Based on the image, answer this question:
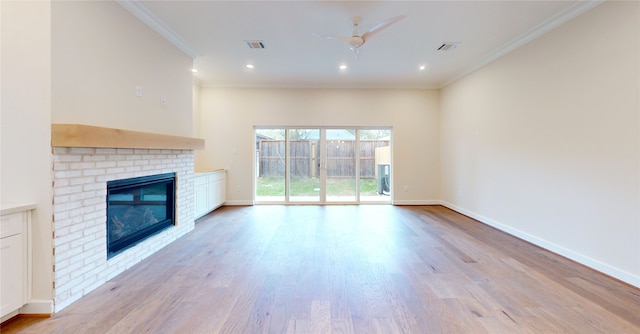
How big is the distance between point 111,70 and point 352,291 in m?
3.13

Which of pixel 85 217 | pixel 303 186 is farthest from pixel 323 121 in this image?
pixel 85 217

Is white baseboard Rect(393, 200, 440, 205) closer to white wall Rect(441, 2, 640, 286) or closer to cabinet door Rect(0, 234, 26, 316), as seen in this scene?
white wall Rect(441, 2, 640, 286)

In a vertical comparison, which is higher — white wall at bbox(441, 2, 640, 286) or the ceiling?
the ceiling

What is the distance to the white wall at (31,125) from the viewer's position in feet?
6.25

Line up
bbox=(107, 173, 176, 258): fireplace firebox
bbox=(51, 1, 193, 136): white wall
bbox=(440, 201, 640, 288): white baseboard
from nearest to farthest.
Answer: bbox=(51, 1, 193, 136): white wall < bbox=(440, 201, 640, 288): white baseboard < bbox=(107, 173, 176, 258): fireplace firebox

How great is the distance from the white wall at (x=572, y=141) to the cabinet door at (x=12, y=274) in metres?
5.06

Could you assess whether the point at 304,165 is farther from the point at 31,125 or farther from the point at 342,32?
the point at 31,125

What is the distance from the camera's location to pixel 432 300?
2.11 metres

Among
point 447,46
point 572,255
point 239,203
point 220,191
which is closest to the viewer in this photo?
point 572,255

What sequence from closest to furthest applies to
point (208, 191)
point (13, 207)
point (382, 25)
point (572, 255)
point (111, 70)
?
1. point (13, 207)
2. point (111, 70)
3. point (382, 25)
4. point (572, 255)
5. point (208, 191)

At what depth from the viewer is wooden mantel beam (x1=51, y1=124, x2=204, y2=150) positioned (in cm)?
193

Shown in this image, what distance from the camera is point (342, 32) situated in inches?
137

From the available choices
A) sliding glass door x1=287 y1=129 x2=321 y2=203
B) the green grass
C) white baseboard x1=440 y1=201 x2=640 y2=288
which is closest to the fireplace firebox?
the green grass

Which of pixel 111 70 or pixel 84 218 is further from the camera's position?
pixel 111 70
